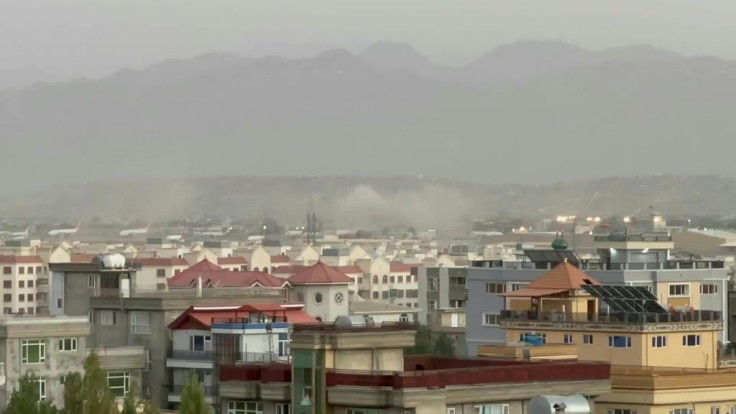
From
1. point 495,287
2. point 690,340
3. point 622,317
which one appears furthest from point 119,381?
point 690,340

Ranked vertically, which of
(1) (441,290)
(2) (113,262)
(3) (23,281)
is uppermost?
(3) (23,281)

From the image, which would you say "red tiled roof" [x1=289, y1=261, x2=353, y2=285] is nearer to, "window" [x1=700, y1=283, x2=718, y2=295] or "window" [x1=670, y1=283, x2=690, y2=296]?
"window" [x1=700, y1=283, x2=718, y2=295]

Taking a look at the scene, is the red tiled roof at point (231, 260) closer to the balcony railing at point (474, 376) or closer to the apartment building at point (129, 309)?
the apartment building at point (129, 309)

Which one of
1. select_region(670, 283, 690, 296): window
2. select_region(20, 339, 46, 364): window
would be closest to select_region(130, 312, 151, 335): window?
select_region(20, 339, 46, 364): window

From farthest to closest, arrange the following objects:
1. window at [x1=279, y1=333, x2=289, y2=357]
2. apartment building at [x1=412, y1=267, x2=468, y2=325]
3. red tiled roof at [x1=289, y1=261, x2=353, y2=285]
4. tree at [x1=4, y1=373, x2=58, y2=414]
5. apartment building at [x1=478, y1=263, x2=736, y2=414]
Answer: apartment building at [x1=412, y1=267, x2=468, y2=325]
red tiled roof at [x1=289, y1=261, x2=353, y2=285]
window at [x1=279, y1=333, x2=289, y2=357]
tree at [x1=4, y1=373, x2=58, y2=414]
apartment building at [x1=478, y1=263, x2=736, y2=414]

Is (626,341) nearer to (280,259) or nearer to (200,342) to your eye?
(200,342)

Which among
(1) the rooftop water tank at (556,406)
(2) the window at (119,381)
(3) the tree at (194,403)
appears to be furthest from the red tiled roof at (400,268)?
(1) the rooftop water tank at (556,406)
